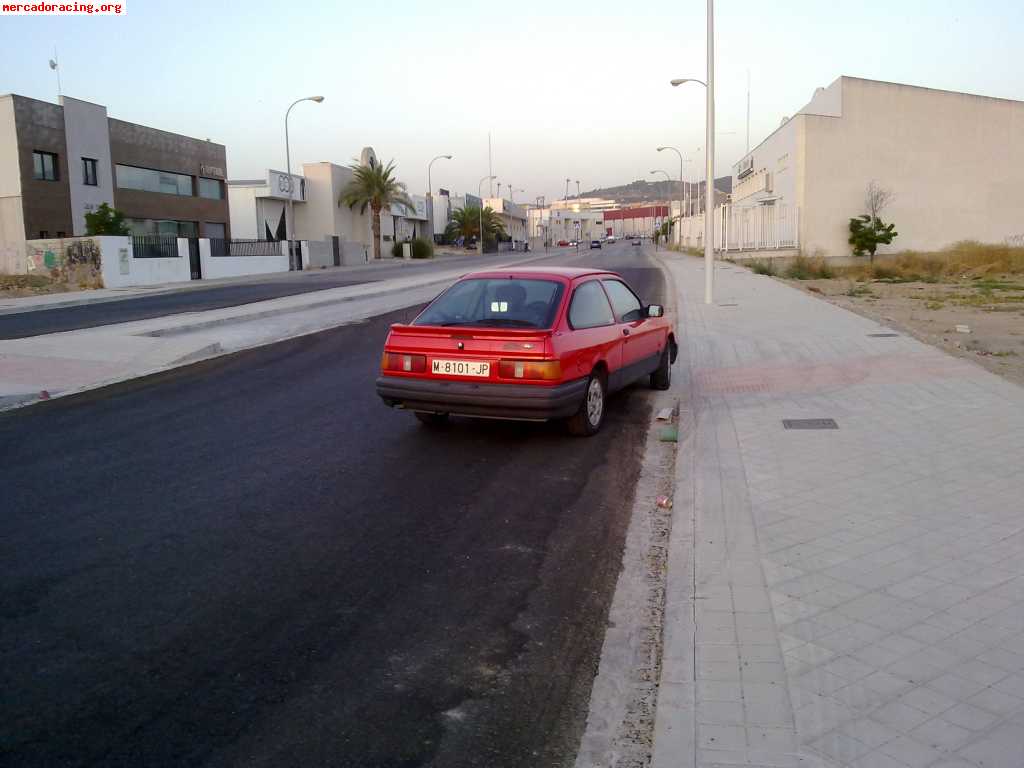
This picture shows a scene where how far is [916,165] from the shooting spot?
149 feet

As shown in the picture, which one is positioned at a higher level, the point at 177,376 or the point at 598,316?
the point at 598,316

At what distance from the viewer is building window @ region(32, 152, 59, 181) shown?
126 ft

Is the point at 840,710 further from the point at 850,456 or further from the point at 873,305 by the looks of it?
the point at 873,305

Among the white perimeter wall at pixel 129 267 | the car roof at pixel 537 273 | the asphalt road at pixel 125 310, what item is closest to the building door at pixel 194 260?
the white perimeter wall at pixel 129 267

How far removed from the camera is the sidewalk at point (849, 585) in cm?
310

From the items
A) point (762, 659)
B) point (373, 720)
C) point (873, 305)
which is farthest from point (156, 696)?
point (873, 305)

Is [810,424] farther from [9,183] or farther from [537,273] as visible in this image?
[9,183]

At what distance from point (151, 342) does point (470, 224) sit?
89.0m

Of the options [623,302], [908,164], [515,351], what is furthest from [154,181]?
[515,351]

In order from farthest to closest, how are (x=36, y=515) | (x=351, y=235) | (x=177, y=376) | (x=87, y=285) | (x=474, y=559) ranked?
(x=351, y=235), (x=87, y=285), (x=177, y=376), (x=36, y=515), (x=474, y=559)

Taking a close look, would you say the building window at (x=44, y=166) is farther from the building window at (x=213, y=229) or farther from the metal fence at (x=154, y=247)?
the building window at (x=213, y=229)

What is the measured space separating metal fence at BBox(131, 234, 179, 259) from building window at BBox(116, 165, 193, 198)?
8086mm

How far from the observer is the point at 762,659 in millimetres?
3609

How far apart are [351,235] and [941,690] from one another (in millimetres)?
70582
